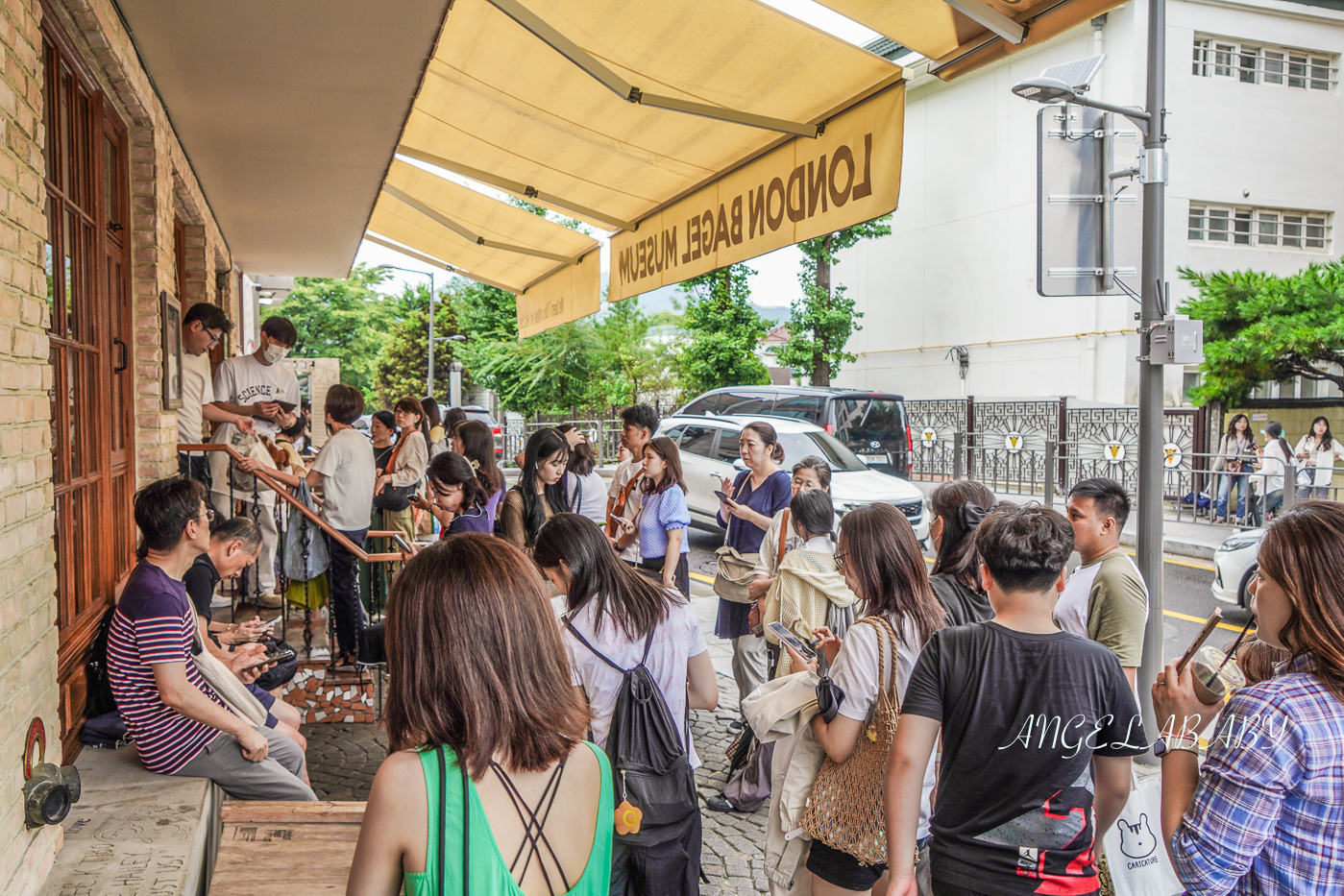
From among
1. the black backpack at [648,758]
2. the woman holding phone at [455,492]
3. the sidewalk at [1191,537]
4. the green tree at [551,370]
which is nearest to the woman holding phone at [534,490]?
the woman holding phone at [455,492]

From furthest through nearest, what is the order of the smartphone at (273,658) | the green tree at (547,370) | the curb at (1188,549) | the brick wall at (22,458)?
the green tree at (547,370) → the curb at (1188,549) → the smartphone at (273,658) → the brick wall at (22,458)

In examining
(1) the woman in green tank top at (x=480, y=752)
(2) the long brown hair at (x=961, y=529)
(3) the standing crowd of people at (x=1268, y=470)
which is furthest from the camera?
(3) the standing crowd of people at (x=1268, y=470)

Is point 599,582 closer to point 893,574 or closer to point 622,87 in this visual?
point 893,574

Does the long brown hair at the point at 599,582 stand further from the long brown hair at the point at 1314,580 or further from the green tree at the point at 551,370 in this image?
the green tree at the point at 551,370

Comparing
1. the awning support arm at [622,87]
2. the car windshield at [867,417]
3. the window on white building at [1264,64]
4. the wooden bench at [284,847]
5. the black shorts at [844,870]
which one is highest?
the window on white building at [1264,64]

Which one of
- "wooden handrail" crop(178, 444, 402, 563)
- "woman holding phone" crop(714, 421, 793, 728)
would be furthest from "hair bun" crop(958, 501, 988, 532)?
"wooden handrail" crop(178, 444, 402, 563)

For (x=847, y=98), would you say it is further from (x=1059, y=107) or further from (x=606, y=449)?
(x=606, y=449)

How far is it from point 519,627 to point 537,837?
37 cm

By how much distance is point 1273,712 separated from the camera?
1.65 meters

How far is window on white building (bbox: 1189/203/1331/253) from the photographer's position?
882 inches

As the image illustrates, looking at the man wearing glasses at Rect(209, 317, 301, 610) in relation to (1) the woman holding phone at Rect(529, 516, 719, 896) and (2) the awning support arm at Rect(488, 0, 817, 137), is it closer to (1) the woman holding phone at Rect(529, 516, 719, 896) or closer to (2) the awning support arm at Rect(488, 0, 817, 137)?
(2) the awning support arm at Rect(488, 0, 817, 137)

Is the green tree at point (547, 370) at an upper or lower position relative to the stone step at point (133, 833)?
upper

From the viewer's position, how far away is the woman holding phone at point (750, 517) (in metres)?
5.04

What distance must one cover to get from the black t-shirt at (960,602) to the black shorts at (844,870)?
84cm
